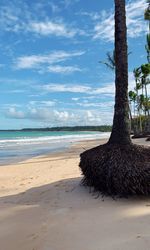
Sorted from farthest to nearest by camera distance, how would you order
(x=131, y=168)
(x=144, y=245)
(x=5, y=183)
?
1. (x=5, y=183)
2. (x=131, y=168)
3. (x=144, y=245)

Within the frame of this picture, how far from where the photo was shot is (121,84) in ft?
24.7

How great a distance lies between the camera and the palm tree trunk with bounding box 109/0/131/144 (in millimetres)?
7457

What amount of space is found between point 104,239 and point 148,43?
103 ft

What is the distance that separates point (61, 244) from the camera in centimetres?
442

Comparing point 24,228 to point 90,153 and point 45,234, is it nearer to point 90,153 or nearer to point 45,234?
point 45,234

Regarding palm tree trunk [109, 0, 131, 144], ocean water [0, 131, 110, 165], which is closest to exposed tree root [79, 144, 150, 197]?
palm tree trunk [109, 0, 131, 144]

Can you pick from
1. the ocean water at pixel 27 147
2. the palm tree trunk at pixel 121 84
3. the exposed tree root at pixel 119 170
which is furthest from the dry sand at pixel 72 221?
the ocean water at pixel 27 147

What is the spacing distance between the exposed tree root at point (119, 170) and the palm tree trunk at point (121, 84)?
41 cm

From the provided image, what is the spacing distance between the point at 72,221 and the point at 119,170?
4.95ft

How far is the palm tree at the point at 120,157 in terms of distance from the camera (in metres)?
6.29

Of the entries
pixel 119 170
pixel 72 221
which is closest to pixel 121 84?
pixel 119 170

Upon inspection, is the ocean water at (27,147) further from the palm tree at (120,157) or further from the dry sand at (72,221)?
the palm tree at (120,157)

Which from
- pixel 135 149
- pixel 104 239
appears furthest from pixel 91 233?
pixel 135 149

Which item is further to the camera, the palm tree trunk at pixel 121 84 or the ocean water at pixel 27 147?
the ocean water at pixel 27 147
